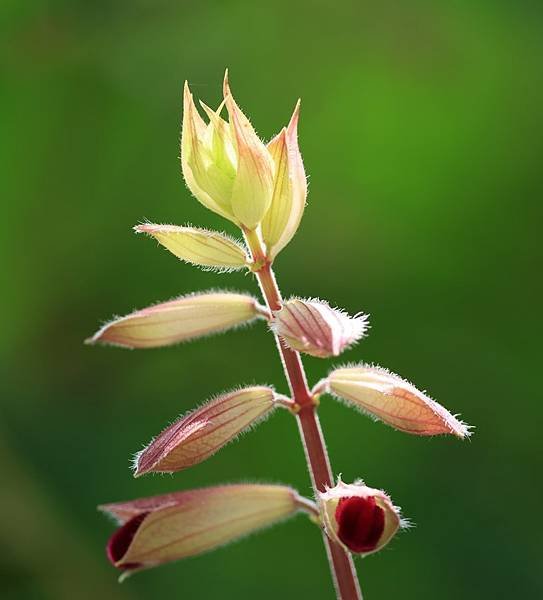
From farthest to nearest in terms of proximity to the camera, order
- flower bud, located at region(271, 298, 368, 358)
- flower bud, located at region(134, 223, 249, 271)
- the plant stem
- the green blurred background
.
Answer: the green blurred background
flower bud, located at region(134, 223, 249, 271)
the plant stem
flower bud, located at region(271, 298, 368, 358)

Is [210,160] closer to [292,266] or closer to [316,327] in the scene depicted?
[316,327]

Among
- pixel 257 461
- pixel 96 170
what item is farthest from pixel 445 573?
pixel 96 170

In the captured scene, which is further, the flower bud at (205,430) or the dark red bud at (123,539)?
the dark red bud at (123,539)

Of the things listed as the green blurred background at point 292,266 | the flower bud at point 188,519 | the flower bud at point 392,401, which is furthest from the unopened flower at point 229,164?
the green blurred background at point 292,266

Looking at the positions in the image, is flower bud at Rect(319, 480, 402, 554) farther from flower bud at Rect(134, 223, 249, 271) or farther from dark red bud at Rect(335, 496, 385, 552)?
flower bud at Rect(134, 223, 249, 271)

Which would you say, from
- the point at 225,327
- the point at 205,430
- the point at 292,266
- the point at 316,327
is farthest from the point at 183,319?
the point at 292,266

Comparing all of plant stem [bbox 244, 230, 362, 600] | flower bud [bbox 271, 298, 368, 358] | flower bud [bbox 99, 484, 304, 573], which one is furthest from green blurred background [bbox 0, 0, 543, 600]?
flower bud [bbox 271, 298, 368, 358]

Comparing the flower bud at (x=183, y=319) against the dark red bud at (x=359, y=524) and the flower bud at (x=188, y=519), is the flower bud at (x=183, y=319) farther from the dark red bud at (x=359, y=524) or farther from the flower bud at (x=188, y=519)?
the dark red bud at (x=359, y=524)

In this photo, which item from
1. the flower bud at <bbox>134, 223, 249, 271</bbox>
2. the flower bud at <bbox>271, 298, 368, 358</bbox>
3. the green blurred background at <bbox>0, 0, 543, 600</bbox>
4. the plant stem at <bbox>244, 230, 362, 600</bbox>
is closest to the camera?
the flower bud at <bbox>271, 298, 368, 358</bbox>
